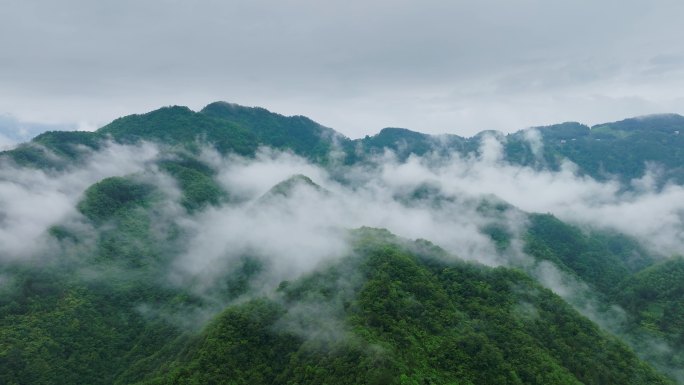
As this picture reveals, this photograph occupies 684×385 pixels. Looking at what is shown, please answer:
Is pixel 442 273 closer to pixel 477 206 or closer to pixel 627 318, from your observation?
pixel 627 318

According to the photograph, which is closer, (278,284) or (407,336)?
(407,336)

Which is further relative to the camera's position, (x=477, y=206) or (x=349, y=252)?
(x=477, y=206)

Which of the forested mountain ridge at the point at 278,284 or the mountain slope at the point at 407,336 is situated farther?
the forested mountain ridge at the point at 278,284

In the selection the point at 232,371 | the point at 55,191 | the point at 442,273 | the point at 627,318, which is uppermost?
the point at 55,191

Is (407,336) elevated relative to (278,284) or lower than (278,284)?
elevated

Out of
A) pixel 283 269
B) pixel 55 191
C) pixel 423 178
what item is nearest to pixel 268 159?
pixel 423 178

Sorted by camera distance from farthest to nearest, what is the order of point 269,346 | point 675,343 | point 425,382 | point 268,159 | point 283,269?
point 268,159 → point 283,269 → point 675,343 → point 269,346 → point 425,382

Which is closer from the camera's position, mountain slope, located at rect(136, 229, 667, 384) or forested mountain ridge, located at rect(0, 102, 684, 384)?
mountain slope, located at rect(136, 229, 667, 384)

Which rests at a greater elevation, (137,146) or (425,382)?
(137,146)
